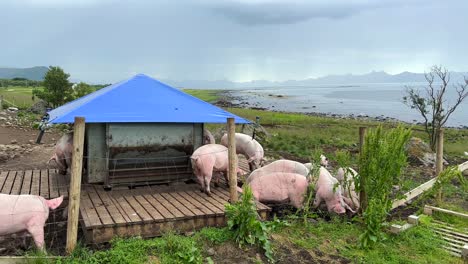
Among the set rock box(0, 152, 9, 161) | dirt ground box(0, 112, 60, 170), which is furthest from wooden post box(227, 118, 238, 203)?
rock box(0, 152, 9, 161)

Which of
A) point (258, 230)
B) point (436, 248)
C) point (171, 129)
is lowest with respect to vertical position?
point (436, 248)

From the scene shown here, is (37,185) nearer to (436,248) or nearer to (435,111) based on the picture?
(436,248)

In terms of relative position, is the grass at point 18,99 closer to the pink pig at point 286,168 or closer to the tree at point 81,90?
the tree at point 81,90

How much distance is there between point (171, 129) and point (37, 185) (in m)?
3.18

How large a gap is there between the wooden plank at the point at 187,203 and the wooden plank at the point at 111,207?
1210 millimetres

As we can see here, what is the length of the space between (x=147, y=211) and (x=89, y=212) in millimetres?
970

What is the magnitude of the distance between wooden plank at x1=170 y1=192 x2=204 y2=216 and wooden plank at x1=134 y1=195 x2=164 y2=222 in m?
0.60

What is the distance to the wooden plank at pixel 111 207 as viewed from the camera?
21.3 ft

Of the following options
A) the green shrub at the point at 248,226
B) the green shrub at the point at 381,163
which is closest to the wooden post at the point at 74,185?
the green shrub at the point at 248,226

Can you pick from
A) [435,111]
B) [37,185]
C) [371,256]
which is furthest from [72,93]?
[371,256]

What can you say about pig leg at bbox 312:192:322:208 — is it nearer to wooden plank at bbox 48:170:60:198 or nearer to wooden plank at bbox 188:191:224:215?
wooden plank at bbox 188:191:224:215

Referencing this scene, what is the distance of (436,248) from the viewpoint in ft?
22.5

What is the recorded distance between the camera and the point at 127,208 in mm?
7172

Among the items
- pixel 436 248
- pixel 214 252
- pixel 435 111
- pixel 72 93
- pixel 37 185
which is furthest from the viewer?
pixel 72 93
